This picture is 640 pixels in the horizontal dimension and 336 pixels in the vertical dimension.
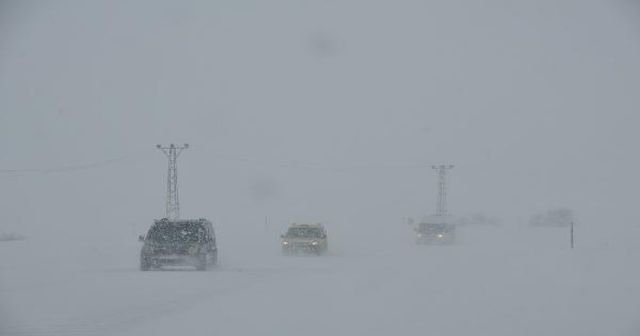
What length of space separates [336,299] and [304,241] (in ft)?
74.8

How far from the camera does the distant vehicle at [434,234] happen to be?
56.4m

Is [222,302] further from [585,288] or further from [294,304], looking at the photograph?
[585,288]

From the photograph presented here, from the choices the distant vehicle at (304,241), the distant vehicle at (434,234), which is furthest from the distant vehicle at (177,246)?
the distant vehicle at (434,234)

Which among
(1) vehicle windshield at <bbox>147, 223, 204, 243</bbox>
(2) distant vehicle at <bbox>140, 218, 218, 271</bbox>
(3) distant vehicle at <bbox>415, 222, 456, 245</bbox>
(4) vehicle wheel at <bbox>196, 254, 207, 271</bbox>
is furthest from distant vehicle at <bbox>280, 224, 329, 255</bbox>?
(3) distant vehicle at <bbox>415, 222, 456, 245</bbox>

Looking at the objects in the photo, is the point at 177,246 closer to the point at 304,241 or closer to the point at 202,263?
the point at 202,263

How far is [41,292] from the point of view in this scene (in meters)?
19.2

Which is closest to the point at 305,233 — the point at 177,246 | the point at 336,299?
the point at 177,246

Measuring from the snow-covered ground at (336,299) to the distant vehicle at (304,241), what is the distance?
10.8 m

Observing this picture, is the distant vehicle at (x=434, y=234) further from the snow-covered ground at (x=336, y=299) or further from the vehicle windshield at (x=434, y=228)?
the snow-covered ground at (x=336, y=299)

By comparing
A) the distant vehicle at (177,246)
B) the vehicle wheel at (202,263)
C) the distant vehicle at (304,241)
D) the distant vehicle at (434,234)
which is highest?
the distant vehicle at (177,246)

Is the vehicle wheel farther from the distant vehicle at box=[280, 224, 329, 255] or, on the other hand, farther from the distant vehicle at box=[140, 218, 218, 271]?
the distant vehicle at box=[280, 224, 329, 255]

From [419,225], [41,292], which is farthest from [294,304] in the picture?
[419,225]

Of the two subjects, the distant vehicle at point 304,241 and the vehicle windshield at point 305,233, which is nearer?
the distant vehicle at point 304,241

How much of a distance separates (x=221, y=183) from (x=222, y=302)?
153 meters
